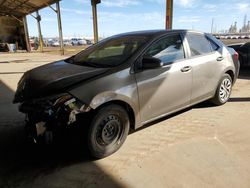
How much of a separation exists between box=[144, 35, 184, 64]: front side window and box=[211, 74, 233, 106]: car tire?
4.47 ft

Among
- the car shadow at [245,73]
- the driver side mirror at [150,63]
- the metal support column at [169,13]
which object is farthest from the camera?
the metal support column at [169,13]

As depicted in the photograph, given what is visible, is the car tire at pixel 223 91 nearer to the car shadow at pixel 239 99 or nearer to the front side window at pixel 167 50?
the car shadow at pixel 239 99

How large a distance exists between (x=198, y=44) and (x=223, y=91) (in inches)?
48.9

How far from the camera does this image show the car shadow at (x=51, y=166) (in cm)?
246

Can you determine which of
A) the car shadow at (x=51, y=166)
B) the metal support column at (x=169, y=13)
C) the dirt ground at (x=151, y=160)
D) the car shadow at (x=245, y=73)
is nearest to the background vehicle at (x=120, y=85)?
the car shadow at (x=51, y=166)

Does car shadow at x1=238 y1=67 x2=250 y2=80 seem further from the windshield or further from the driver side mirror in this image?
the driver side mirror

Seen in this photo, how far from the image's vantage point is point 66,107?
2.49 m

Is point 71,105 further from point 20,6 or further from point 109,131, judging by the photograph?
point 20,6

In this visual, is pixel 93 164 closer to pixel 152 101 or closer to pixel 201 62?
pixel 152 101

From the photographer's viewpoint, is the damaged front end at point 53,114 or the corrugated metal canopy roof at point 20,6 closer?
the damaged front end at point 53,114

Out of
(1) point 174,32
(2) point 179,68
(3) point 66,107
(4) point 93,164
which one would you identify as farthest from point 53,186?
(1) point 174,32

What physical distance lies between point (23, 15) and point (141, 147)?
27.0 meters

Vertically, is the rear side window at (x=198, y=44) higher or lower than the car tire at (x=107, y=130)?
higher

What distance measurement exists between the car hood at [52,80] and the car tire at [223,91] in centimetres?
265
